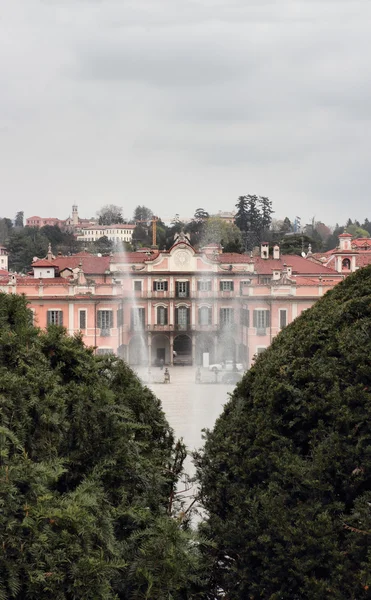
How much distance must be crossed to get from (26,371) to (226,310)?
37322 mm

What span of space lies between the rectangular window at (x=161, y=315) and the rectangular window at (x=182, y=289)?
43.6 inches

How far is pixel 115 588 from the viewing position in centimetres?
590

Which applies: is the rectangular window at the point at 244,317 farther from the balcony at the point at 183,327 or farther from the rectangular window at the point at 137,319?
the rectangular window at the point at 137,319

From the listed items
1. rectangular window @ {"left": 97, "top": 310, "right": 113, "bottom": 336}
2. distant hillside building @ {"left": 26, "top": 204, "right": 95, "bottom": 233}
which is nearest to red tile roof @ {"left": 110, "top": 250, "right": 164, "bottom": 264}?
rectangular window @ {"left": 97, "top": 310, "right": 113, "bottom": 336}

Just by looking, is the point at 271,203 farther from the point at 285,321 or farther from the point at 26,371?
the point at 26,371

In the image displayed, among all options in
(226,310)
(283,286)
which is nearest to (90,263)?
(226,310)

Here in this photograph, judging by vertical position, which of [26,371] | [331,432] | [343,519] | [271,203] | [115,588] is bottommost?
[115,588]

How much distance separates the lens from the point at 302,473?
6.02 metres

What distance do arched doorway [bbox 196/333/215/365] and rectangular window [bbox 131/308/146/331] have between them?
10.1ft

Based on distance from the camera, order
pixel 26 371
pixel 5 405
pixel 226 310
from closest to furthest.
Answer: pixel 5 405 → pixel 26 371 → pixel 226 310

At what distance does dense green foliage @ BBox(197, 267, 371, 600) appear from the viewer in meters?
5.82

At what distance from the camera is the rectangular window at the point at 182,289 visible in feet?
143

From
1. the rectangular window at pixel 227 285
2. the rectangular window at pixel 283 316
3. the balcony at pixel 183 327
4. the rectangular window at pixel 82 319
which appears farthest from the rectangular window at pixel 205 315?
the rectangular window at pixel 82 319

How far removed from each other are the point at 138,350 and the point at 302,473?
36908mm
